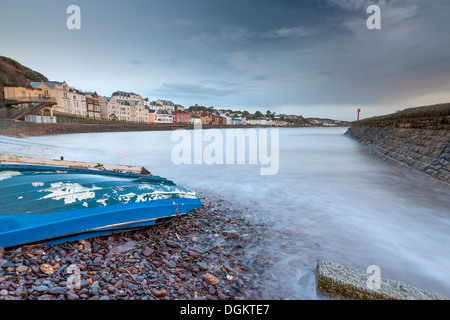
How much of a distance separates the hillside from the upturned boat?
226 feet

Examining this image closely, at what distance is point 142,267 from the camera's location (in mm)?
2705

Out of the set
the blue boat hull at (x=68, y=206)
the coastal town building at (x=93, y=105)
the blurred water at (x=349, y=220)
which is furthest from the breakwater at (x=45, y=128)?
the blue boat hull at (x=68, y=206)

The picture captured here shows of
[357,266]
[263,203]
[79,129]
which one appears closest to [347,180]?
[263,203]

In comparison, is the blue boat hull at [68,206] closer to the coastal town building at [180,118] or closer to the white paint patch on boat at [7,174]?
the white paint patch on boat at [7,174]

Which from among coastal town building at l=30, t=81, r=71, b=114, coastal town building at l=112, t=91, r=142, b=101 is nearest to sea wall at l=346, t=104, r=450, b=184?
coastal town building at l=30, t=81, r=71, b=114

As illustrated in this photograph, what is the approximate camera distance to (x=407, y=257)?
146 inches

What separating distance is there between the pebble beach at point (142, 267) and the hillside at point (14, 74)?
70108mm

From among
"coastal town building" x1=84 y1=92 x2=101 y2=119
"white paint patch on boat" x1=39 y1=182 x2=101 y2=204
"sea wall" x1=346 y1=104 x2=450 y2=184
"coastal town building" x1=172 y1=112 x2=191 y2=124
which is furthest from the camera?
"coastal town building" x1=172 y1=112 x2=191 y2=124

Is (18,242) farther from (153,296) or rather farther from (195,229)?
(195,229)

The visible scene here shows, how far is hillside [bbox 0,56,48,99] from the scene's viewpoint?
58.0 m

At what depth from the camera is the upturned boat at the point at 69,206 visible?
267cm

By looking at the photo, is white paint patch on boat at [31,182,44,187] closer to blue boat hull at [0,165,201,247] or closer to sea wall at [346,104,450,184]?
blue boat hull at [0,165,201,247]

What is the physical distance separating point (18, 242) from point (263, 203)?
4951 mm

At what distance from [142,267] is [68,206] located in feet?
4.23
